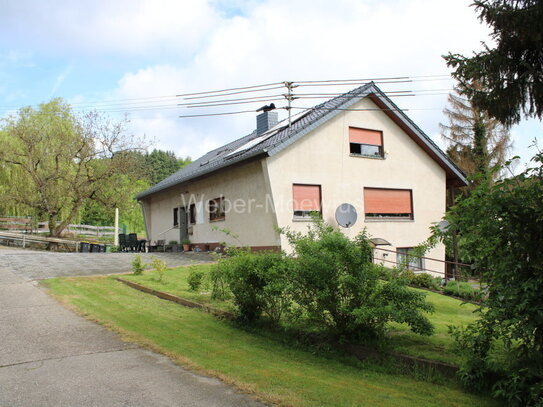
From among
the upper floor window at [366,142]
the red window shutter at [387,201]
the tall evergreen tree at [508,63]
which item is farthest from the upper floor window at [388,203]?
the tall evergreen tree at [508,63]

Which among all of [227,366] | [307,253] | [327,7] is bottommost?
[227,366]

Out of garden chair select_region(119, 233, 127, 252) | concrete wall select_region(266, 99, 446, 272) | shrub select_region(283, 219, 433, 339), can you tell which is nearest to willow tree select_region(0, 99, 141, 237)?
garden chair select_region(119, 233, 127, 252)

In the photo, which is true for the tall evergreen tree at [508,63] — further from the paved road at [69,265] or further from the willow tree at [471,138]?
the willow tree at [471,138]

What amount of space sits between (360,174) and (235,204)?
5.44 metres

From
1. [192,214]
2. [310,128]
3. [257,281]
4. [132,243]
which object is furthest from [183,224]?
[257,281]

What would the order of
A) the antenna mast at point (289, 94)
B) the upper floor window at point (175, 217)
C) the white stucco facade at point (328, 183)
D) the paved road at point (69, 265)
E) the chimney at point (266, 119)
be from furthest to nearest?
the upper floor window at point (175, 217) < the chimney at point (266, 119) < the antenna mast at point (289, 94) < the white stucco facade at point (328, 183) < the paved road at point (69, 265)

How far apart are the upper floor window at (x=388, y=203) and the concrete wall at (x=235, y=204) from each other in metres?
4.79

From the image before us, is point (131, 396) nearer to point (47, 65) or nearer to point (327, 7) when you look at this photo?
point (327, 7)

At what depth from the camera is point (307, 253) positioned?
650cm

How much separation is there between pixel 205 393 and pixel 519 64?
6306mm

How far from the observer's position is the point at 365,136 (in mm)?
20031

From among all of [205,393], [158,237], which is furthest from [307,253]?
[158,237]

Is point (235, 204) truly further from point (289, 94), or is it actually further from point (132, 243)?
point (132, 243)

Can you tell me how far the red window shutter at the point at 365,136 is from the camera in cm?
1966
